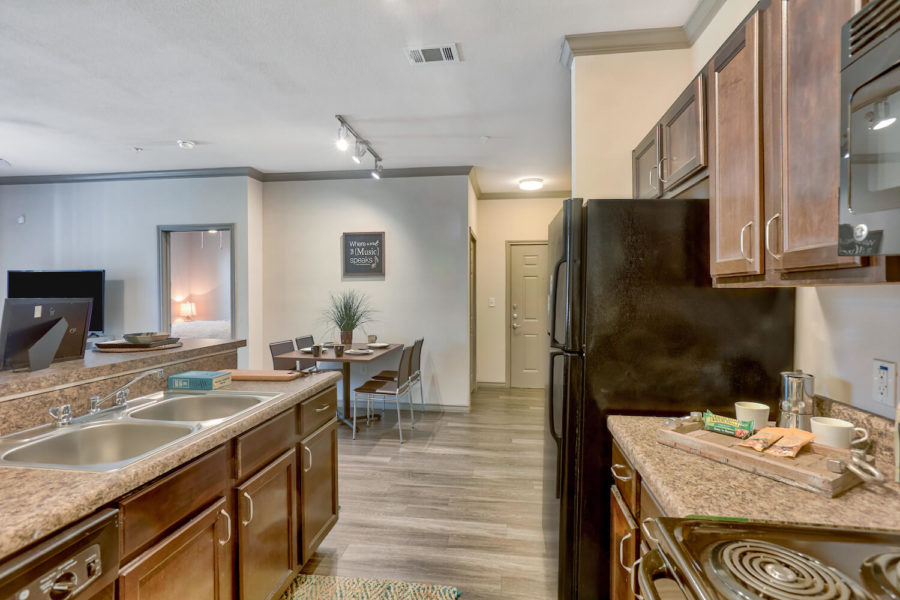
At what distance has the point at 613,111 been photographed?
244cm

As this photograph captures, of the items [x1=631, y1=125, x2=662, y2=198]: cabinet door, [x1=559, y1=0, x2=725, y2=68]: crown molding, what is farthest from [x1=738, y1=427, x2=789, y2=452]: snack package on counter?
[x1=559, y1=0, x2=725, y2=68]: crown molding

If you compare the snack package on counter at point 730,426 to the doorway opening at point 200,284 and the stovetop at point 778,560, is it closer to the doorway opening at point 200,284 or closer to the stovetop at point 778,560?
the stovetop at point 778,560

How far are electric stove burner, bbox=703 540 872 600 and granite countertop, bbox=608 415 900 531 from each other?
0.15 meters

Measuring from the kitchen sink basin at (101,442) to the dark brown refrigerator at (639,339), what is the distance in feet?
4.69

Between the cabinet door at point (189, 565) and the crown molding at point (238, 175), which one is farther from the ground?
the crown molding at point (238, 175)

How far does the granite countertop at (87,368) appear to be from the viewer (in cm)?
141

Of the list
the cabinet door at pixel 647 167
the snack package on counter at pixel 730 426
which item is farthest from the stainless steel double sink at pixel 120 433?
the cabinet door at pixel 647 167

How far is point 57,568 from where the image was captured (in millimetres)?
860

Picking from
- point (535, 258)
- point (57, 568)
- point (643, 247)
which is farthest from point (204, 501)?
point (535, 258)

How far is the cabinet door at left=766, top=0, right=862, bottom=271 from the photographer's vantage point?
2.97 ft

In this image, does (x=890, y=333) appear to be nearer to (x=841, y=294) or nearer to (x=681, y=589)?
(x=841, y=294)

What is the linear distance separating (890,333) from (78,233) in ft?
22.6

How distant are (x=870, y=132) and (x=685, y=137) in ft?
3.42

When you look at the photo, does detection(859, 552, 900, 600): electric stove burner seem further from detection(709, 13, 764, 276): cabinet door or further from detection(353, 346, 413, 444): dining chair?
detection(353, 346, 413, 444): dining chair
